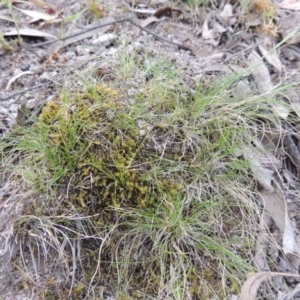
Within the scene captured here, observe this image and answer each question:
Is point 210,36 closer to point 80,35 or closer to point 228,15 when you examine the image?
point 228,15

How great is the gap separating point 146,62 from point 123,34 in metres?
0.28

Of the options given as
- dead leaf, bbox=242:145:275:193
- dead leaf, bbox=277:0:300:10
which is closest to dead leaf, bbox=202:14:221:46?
dead leaf, bbox=277:0:300:10

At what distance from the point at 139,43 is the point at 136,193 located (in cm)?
72

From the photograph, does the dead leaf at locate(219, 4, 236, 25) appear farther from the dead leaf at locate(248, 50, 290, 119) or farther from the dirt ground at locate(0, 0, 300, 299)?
the dead leaf at locate(248, 50, 290, 119)

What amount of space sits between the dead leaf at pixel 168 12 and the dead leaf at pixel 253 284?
1.19 metres

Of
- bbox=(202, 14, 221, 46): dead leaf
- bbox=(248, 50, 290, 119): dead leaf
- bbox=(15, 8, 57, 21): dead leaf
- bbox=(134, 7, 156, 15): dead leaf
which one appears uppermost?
bbox=(134, 7, 156, 15): dead leaf

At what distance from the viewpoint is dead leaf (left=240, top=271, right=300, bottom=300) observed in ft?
4.24

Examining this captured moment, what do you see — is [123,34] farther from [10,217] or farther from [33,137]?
[10,217]

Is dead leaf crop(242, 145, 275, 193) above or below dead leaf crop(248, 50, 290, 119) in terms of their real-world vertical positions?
below

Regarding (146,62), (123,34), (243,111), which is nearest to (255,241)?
(243,111)

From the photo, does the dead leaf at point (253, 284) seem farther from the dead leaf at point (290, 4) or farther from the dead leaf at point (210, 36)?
the dead leaf at point (290, 4)

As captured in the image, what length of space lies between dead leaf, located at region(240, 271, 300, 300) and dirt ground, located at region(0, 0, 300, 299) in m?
0.32

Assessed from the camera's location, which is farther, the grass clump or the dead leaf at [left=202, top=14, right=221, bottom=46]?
the dead leaf at [left=202, top=14, right=221, bottom=46]

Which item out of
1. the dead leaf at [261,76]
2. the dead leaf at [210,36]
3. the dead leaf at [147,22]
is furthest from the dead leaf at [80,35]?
the dead leaf at [261,76]
